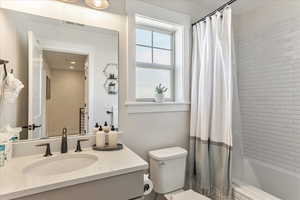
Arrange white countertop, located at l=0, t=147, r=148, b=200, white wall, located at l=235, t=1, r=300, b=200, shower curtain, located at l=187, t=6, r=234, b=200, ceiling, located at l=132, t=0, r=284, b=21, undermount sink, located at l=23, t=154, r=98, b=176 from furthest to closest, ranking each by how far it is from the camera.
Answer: ceiling, located at l=132, t=0, r=284, b=21 < white wall, located at l=235, t=1, r=300, b=200 < shower curtain, located at l=187, t=6, r=234, b=200 < undermount sink, located at l=23, t=154, r=98, b=176 < white countertop, located at l=0, t=147, r=148, b=200

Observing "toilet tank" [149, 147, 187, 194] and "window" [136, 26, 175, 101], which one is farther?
"window" [136, 26, 175, 101]

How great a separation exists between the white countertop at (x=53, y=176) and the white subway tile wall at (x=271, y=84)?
1764mm

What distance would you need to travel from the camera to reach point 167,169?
1551 millimetres

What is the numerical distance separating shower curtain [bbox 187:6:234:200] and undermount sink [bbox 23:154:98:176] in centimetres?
113

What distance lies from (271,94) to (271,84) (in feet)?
0.40

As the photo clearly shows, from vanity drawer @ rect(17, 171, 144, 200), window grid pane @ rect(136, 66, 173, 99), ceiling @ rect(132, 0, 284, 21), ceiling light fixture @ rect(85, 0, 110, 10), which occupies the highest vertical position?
ceiling @ rect(132, 0, 284, 21)

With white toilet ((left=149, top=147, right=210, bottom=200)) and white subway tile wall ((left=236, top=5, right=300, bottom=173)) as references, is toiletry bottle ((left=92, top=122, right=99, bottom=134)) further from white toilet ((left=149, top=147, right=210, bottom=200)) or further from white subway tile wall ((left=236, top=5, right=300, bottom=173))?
white subway tile wall ((left=236, top=5, right=300, bottom=173))

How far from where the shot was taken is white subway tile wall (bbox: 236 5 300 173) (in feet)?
5.80

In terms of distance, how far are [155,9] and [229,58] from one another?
929 mm

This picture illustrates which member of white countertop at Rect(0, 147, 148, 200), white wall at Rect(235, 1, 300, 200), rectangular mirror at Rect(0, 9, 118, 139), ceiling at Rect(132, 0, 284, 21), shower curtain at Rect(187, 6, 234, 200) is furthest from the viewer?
ceiling at Rect(132, 0, 284, 21)

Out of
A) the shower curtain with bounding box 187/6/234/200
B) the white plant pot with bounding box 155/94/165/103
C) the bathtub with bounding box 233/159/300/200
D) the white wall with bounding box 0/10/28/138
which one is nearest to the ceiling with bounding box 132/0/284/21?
the shower curtain with bounding box 187/6/234/200

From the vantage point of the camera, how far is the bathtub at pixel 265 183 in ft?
4.68

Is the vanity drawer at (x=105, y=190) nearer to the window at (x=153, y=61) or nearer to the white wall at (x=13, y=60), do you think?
the white wall at (x=13, y=60)

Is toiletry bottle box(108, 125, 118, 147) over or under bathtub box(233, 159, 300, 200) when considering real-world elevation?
over
